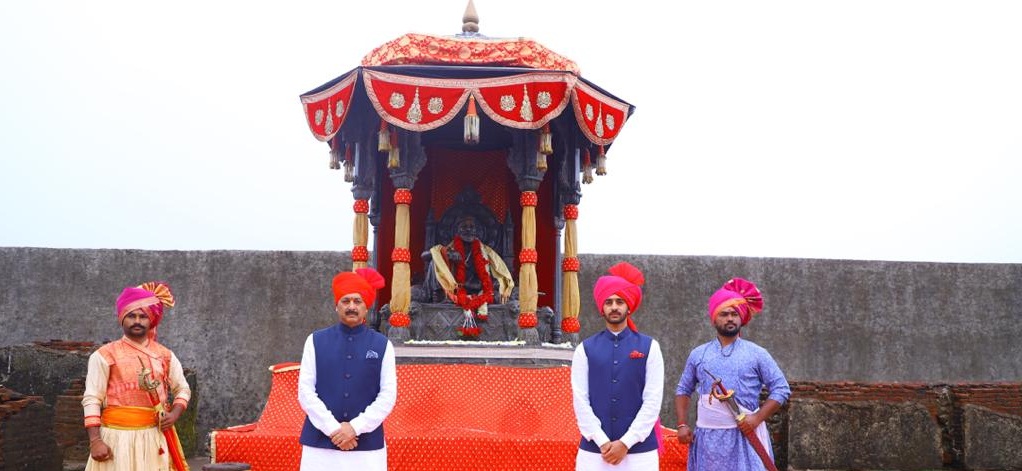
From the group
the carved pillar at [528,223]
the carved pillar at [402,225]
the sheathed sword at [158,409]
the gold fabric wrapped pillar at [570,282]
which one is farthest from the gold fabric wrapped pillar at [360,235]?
the sheathed sword at [158,409]

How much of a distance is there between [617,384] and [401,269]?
3.32 metres

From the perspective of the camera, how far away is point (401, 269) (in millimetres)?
7000

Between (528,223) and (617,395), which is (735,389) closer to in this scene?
(617,395)

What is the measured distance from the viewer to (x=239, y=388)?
9648 millimetres

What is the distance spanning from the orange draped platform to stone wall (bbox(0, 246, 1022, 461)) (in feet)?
11.5

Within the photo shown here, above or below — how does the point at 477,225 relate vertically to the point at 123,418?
above

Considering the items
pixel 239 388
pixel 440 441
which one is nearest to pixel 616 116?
pixel 440 441

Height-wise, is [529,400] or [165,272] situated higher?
[165,272]

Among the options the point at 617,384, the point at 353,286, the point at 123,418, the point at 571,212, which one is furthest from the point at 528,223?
the point at 123,418

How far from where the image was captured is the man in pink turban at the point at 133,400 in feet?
13.6

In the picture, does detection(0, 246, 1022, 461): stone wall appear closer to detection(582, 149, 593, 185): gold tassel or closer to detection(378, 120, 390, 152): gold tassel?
detection(582, 149, 593, 185): gold tassel

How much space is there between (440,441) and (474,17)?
13.1 feet

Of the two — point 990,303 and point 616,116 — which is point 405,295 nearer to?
point 616,116

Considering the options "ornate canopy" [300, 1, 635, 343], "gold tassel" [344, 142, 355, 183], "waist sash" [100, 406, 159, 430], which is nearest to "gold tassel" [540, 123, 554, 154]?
"ornate canopy" [300, 1, 635, 343]
